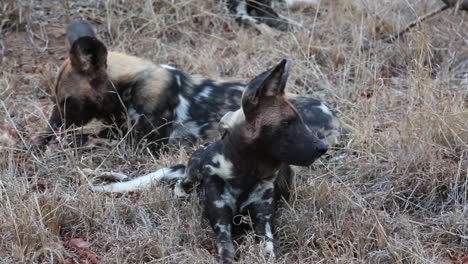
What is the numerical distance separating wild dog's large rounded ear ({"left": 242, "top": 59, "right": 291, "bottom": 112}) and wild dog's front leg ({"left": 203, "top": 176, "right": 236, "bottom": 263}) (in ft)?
1.10

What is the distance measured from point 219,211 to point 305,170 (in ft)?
2.44

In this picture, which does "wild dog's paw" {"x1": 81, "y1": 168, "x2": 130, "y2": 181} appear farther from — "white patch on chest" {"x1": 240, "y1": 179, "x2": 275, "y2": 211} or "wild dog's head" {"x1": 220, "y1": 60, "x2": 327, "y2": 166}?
"wild dog's head" {"x1": 220, "y1": 60, "x2": 327, "y2": 166}

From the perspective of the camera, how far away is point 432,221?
3273 millimetres

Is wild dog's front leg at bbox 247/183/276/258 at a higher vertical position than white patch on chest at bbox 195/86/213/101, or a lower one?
higher

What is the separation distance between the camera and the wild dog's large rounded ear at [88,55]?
13.1ft

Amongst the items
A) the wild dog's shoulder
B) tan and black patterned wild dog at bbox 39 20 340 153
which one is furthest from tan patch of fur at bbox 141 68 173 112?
the wild dog's shoulder

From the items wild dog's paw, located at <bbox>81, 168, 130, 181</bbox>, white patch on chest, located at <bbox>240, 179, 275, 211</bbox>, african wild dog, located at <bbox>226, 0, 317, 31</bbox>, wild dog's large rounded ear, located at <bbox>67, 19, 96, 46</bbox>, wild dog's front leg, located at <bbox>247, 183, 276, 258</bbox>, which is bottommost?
african wild dog, located at <bbox>226, 0, 317, 31</bbox>

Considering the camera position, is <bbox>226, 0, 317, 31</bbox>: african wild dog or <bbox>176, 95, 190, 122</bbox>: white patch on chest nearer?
<bbox>176, 95, 190, 122</bbox>: white patch on chest

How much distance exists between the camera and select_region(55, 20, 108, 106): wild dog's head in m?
4.06

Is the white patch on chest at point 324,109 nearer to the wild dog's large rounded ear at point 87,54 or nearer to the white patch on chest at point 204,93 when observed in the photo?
the white patch on chest at point 204,93

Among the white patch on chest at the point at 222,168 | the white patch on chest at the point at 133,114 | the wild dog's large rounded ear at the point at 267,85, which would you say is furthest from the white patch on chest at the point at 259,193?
the white patch on chest at the point at 133,114

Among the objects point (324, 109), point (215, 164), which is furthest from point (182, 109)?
point (215, 164)

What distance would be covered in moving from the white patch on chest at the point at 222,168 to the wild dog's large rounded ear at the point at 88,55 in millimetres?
1207

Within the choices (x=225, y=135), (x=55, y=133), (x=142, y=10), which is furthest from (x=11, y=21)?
(x=225, y=135)
